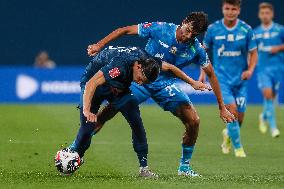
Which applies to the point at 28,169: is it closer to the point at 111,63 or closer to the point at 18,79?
the point at 111,63

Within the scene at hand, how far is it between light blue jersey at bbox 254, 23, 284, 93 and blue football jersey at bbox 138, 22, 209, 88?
29.8ft

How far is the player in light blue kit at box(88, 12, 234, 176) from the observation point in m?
12.7

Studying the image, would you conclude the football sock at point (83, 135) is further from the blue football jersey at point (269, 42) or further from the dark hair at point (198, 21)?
the blue football jersey at point (269, 42)

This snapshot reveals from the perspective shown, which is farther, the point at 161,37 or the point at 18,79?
the point at 18,79

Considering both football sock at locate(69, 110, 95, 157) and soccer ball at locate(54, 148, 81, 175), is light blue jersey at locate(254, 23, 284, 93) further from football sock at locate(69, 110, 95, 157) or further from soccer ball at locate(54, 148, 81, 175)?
soccer ball at locate(54, 148, 81, 175)

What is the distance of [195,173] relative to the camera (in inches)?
508

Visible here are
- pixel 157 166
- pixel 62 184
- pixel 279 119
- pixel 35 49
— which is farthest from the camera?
pixel 35 49

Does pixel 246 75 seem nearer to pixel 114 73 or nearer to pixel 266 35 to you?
pixel 114 73

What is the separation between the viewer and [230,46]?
1642 centimetres

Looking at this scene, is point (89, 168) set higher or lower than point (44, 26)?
lower

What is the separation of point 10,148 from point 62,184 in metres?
5.21

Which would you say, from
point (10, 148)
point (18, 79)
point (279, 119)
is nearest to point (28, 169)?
point (10, 148)

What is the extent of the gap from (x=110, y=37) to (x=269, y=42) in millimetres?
10499

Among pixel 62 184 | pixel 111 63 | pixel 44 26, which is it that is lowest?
pixel 62 184
